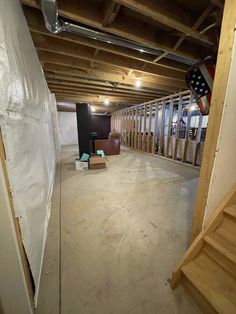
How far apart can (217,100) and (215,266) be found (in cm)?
126

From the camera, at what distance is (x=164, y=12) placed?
57.7 inches

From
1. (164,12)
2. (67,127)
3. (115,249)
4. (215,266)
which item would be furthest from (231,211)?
(67,127)

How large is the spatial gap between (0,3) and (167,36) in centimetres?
202

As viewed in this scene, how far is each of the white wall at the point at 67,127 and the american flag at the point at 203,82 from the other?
7.85 m

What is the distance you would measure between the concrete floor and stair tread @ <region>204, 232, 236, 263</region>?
0.43 m

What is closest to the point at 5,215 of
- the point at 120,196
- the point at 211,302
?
the point at 211,302

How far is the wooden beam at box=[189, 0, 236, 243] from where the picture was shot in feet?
3.15

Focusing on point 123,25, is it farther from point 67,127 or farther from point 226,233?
point 67,127

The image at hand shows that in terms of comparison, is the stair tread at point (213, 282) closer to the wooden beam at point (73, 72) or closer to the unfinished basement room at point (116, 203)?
the unfinished basement room at point (116, 203)

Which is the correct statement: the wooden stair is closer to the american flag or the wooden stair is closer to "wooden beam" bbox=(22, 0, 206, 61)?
the american flag

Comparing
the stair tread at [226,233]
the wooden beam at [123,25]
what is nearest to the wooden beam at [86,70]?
the wooden beam at [123,25]

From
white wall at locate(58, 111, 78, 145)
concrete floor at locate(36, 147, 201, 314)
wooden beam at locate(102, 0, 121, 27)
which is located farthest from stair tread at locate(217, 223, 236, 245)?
white wall at locate(58, 111, 78, 145)

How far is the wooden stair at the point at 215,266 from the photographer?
3.01 feet

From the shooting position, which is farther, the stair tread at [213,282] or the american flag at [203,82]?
the american flag at [203,82]
